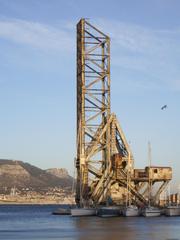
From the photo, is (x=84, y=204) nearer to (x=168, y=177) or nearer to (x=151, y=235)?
(x=168, y=177)

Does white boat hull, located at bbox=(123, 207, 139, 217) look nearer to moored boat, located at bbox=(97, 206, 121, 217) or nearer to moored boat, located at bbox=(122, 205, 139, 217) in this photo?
moored boat, located at bbox=(122, 205, 139, 217)

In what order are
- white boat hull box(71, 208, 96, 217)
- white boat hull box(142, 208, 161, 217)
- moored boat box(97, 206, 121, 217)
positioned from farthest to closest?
white boat hull box(142, 208, 161, 217), moored boat box(97, 206, 121, 217), white boat hull box(71, 208, 96, 217)

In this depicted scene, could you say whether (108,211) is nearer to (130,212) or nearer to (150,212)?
(130,212)

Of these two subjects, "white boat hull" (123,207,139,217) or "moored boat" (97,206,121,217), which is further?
"moored boat" (97,206,121,217)

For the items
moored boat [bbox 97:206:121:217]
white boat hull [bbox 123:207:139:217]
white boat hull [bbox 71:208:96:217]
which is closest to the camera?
white boat hull [bbox 123:207:139:217]

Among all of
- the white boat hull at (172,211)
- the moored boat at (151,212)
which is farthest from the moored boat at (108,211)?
the white boat hull at (172,211)

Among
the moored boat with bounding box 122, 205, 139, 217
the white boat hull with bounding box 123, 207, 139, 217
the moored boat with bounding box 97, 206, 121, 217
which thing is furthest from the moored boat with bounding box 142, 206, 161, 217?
the moored boat with bounding box 97, 206, 121, 217

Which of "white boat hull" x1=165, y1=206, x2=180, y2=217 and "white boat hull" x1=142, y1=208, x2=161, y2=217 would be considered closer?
"white boat hull" x1=142, y1=208, x2=161, y2=217

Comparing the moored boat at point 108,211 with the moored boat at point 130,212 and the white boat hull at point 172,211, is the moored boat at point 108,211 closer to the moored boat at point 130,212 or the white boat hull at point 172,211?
the moored boat at point 130,212

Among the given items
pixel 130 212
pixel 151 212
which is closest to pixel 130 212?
pixel 130 212

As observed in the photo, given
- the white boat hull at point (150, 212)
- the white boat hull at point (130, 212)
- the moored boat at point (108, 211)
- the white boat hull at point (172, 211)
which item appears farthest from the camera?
the white boat hull at point (172, 211)

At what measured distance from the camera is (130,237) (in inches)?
2638

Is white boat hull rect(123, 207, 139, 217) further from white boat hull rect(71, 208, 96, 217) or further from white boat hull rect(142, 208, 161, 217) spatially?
white boat hull rect(71, 208, 96, 217)

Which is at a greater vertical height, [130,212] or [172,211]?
[172,211]
